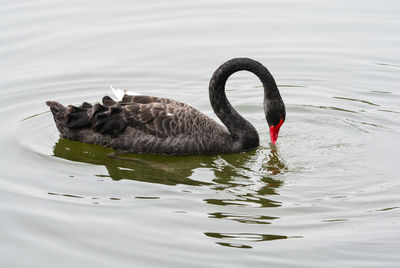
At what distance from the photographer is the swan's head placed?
7773 mm

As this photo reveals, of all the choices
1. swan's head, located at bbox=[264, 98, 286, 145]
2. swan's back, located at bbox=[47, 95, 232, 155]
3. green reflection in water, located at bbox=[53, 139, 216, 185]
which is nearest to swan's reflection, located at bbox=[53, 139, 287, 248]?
green reflection in water, located at bbox=[53, 139, 216, 185]

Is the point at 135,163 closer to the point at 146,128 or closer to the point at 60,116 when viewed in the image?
the point at 146,128

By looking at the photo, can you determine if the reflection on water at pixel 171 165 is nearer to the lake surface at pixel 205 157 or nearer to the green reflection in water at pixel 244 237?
the lake surface at pixel 205 157

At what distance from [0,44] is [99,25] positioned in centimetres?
177

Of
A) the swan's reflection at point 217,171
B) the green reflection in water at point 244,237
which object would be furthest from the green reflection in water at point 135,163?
the green reflection in water at point 244,237

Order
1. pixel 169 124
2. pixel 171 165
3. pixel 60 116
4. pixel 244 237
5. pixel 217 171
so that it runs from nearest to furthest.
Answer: pixel 244 237
pixel 217 171
pixel 171 165
pixel 169 124
pixel 60 116

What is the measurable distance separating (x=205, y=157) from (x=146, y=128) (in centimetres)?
76

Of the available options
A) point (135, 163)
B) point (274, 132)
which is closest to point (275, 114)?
point (274, 132)

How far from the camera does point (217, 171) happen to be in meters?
7.50

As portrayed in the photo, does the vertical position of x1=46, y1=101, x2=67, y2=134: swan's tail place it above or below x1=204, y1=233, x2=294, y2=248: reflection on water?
above

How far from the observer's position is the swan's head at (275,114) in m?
7.77

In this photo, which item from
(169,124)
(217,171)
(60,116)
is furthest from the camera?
(60,116)

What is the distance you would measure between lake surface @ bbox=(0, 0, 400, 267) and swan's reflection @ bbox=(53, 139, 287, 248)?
0.02 metres

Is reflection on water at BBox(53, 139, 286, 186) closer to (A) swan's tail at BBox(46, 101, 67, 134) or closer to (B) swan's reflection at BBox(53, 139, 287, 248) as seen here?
(B) swan's reflection at BBox(53, 139, 287, 248)
